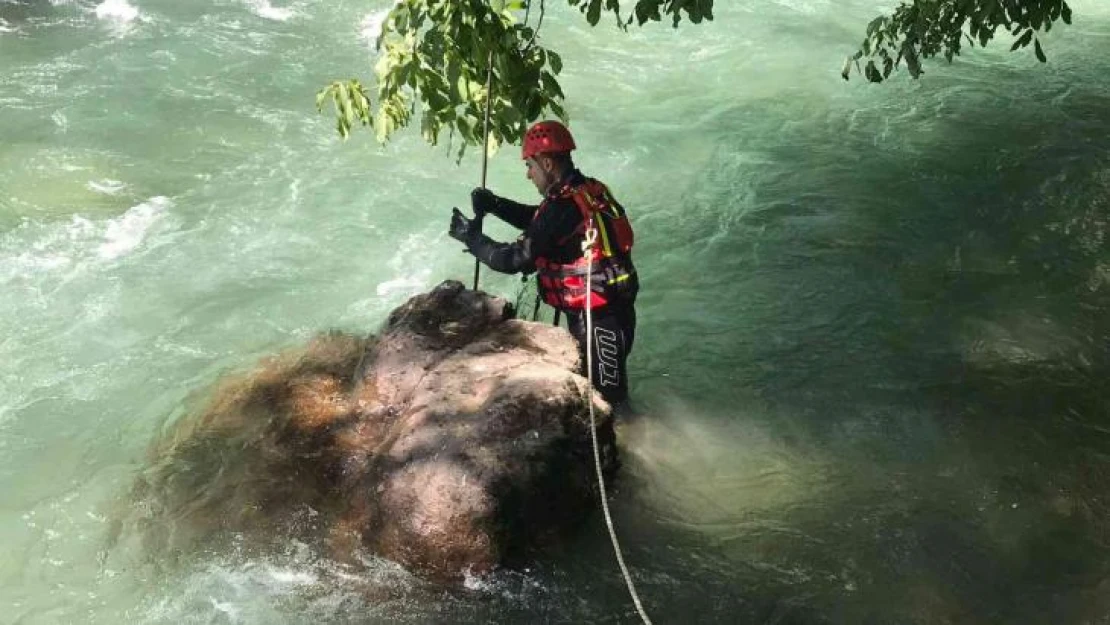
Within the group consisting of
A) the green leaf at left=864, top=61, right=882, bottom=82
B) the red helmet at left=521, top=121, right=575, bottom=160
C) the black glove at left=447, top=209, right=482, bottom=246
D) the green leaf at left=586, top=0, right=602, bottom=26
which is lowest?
the black glove at left=447, top=209, right=482, bottom=246

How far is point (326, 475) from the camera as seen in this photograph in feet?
16.6

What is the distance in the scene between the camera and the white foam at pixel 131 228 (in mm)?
7969

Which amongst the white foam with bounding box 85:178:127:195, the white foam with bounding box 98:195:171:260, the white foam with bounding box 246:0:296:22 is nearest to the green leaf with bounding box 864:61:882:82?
the white foam with bounding box 98:195:171:260

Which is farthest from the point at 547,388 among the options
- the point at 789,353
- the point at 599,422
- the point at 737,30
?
the point at 737,30

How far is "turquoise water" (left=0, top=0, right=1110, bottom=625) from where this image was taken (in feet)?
15.6

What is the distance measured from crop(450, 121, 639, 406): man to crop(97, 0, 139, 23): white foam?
30.4ft

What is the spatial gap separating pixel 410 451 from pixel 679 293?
11.1 ft

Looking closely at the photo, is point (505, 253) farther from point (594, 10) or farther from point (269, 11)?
point (269, 11)

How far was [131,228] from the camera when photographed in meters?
8.28

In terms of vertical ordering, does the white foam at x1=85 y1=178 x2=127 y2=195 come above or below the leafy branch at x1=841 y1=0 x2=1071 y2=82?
below

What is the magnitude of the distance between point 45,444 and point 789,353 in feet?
15.9

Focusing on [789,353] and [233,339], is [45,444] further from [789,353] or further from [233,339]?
[789,353]

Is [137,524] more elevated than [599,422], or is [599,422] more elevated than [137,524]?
[599,422]

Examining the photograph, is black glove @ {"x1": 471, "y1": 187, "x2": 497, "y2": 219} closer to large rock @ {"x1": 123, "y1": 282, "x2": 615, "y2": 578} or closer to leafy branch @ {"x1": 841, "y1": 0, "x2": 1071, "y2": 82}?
large rock @ {"x1": 123, "y1": 282, "x2": 615, "y2": 578}
